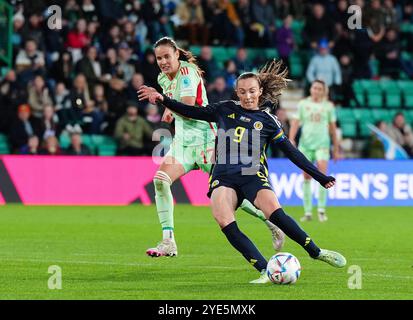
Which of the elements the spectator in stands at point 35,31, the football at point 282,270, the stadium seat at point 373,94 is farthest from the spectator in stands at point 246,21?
the football at point 282,270

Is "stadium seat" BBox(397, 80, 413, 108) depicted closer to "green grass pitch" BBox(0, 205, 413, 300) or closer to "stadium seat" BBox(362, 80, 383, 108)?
"stadium seat" BBox(362, 80, 383, 108)

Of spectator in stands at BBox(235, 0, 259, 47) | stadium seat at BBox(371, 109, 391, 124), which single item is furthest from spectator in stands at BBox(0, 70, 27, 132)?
stadium seat at BBox(371, 109, 391, 124)

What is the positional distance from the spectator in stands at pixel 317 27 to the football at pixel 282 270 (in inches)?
703

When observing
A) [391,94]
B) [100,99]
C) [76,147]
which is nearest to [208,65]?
[100,99]

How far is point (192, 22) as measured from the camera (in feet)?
87.3

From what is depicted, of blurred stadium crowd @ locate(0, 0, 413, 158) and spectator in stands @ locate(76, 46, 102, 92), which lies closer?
blurred stadium crowd @ locate(0, 0, 413, 158)

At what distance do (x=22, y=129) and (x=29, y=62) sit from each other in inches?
79.9

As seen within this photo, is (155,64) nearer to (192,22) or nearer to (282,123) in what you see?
→ (192,22)

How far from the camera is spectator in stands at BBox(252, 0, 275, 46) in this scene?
27.0m

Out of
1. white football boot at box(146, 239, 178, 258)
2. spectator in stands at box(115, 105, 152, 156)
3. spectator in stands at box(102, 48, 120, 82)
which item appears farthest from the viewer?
spectator in stands at box(102, 48, 120, 82)

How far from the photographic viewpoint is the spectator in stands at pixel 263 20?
2702 cm

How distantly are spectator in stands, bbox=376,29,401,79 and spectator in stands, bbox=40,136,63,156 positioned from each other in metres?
9.64

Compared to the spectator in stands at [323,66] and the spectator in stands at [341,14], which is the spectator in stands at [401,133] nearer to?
the spectator in stands at [323,66]

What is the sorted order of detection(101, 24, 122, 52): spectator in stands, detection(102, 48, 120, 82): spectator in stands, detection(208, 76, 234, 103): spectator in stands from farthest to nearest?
1. detection(101, 24, 122, 52): spectator in stands
2. detection(102, 48, 120, 82): spectator in stands
3. detection(208, 76, 234, 103): spectator in stands
